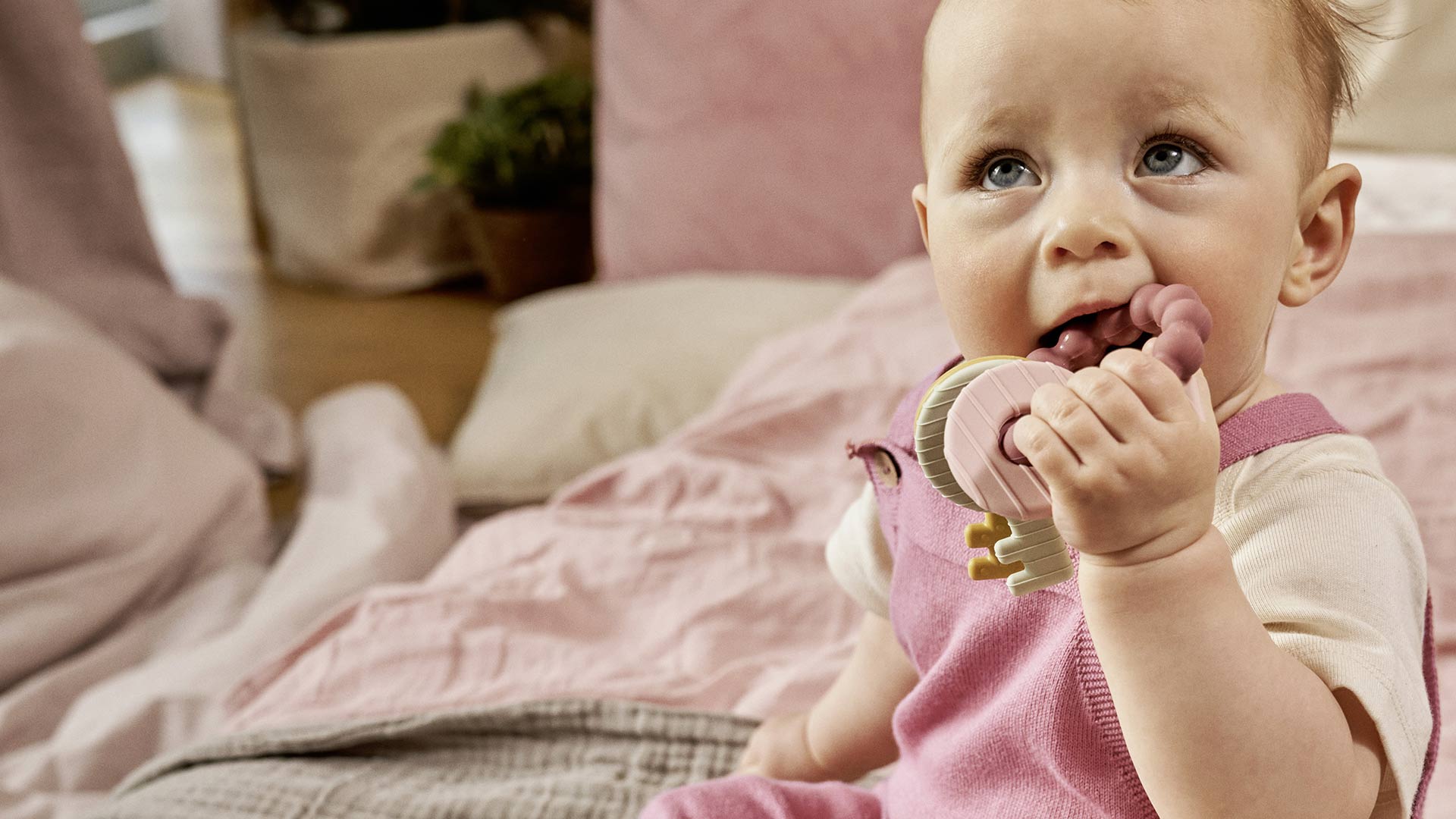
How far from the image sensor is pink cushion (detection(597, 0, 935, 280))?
2.00 m

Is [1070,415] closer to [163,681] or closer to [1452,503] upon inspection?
[1452,503]

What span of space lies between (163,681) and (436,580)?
29cm

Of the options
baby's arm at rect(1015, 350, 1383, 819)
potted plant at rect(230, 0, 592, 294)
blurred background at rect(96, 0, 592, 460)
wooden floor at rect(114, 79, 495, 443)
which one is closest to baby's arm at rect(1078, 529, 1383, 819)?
baby's arm at rect(1015, 350, 1383, 819)

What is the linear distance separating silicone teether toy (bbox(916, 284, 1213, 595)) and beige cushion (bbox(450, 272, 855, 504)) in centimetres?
121

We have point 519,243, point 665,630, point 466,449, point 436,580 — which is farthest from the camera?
point 519,243

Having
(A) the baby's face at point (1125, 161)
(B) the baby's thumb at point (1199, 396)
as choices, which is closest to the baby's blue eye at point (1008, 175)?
(A) the baby's face at point (1125, 161)

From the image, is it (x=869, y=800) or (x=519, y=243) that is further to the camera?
(x=519, y=243)

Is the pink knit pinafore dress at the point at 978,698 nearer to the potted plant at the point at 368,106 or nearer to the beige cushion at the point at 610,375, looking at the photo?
the beige cushion at the point at 610,375

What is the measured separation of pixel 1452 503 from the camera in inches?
41.9

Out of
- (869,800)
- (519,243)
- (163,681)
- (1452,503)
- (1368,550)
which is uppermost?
(1368,550)

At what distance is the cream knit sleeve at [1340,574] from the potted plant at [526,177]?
2.24m

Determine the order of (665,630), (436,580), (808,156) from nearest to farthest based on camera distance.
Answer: (665,630) → (436,580) → (808,156)

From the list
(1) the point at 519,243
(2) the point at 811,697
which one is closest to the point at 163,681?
(2) the point at 811,697

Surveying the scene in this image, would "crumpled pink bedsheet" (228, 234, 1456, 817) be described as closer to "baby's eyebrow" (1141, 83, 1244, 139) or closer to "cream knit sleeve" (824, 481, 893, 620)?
"cream knit sleeve" (824, 481, 893, 620)
